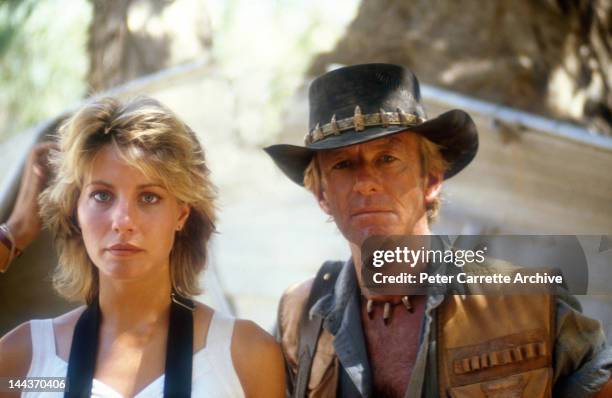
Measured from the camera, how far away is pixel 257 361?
7.83 ft

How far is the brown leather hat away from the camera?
105 inches

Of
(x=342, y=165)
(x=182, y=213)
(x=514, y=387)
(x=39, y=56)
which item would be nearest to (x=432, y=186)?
(x=342, y=165)

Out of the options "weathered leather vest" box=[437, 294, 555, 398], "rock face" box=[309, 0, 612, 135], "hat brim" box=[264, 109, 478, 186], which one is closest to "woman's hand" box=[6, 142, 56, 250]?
"hat brim" box=[264, 109, 478, 186]

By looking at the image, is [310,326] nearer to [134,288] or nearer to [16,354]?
[134,288]

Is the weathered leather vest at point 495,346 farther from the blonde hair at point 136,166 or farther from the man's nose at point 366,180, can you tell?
the blonde hair at point 136,166

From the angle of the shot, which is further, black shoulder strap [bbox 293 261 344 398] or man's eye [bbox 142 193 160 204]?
black shoulder strap [bbox 293 261 344 398]

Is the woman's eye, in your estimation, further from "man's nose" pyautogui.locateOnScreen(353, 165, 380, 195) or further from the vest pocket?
the vest pocket

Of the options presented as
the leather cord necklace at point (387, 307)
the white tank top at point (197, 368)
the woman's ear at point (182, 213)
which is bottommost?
the white tank top at point (197, 368)

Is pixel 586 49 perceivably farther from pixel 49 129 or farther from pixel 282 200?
→ pixel 49 129

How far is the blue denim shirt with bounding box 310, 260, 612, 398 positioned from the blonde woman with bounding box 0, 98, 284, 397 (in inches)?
11.2

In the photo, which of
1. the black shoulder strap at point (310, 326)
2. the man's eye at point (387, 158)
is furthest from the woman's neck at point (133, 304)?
the man's eye at point (387, 158)

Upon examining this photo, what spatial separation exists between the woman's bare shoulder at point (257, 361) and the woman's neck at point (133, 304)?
0.28 metres

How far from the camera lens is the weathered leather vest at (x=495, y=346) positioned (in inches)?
91.0

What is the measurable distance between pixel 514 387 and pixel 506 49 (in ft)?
11.7
